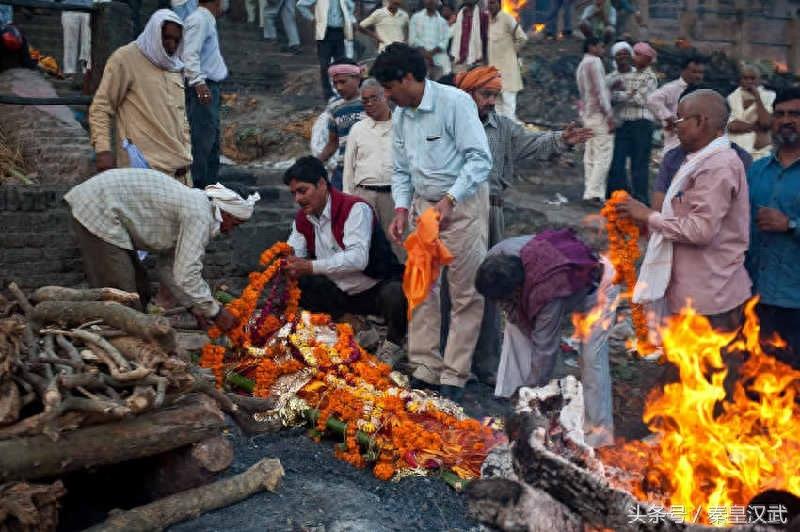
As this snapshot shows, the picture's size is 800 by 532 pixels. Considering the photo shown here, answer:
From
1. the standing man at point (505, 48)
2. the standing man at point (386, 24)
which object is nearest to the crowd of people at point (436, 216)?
the standing man at point (505, 48)

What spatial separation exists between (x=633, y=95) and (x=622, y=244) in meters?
5.49

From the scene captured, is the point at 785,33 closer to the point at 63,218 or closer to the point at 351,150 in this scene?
the point at 351,150

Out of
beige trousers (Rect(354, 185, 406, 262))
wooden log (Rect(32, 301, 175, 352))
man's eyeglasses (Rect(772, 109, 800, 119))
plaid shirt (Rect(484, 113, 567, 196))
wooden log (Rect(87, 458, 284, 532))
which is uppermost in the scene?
man's eyeglasses (Rect(772, 109, 800, 119))

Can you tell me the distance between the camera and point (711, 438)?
171 inches

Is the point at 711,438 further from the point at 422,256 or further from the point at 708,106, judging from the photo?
the point at 422,256

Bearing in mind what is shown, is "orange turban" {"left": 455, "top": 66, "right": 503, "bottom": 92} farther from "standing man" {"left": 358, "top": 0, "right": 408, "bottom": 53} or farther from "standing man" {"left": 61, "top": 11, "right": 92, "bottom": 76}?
"standing man" {"left": 61, "top": 11, "right": 92, "bottom": 76}

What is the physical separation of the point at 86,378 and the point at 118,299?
3.71ft

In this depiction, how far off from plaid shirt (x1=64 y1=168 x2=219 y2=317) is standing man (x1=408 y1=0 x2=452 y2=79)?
8.10 metres

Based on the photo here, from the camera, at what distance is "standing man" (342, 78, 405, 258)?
7.39 m

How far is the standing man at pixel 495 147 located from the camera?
23.1 feet

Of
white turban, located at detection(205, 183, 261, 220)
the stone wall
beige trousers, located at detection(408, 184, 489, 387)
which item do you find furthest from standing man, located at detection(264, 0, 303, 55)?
white turban, located at detection(205, 183, 261, 220)

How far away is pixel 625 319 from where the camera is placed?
8.86 m

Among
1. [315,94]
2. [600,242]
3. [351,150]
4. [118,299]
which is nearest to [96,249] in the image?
[118,299]

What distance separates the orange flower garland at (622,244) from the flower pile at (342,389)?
4.73 ft
